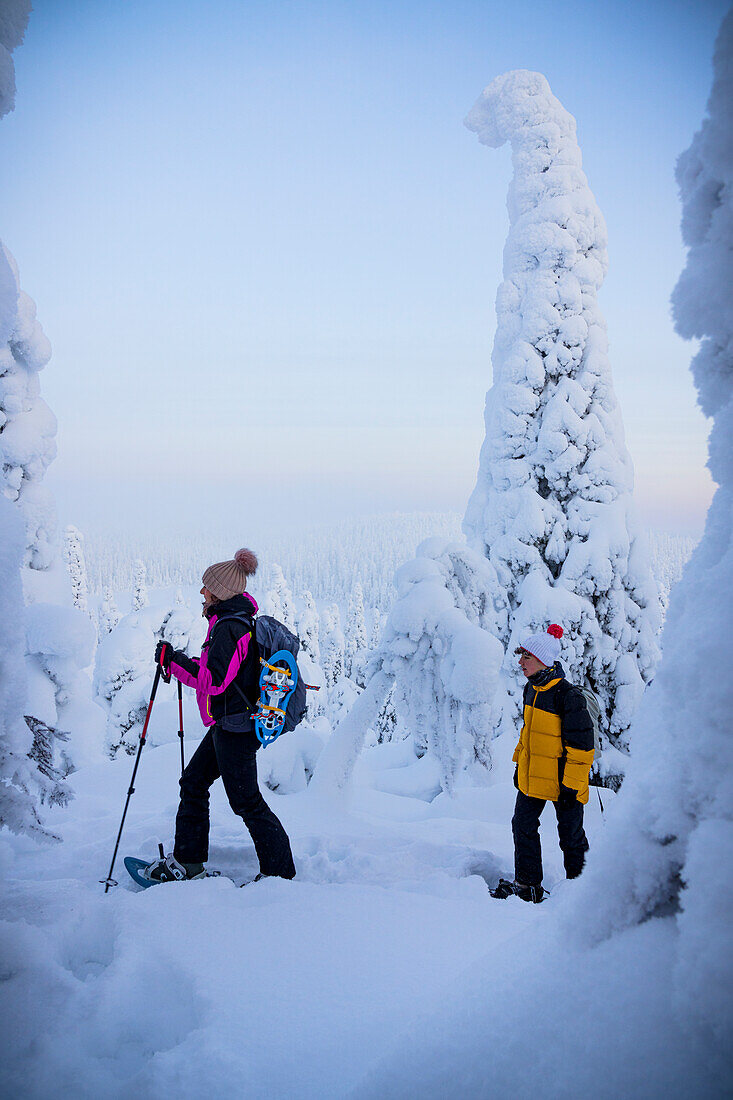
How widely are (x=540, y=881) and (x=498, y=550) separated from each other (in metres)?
6.64

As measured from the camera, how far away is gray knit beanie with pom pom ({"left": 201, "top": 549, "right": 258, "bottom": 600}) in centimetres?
385

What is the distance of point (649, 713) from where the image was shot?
4.85ft

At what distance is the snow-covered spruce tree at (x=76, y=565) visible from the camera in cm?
3316

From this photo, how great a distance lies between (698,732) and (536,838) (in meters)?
3.60

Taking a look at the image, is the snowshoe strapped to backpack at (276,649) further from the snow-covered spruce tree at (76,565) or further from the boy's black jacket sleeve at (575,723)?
the snow-covered spruce tree at (76,565)

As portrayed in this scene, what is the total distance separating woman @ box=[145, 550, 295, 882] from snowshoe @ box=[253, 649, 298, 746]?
0.18ft

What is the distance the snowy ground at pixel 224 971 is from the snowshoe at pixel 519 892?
1.49 ft

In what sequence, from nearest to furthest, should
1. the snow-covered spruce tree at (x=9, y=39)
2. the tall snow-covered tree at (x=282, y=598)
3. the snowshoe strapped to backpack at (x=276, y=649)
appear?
the snow-covered spruce tree at (x=9, y=39) < the snowshoe strapped to backpack at (x=276, y=649) < the tall snow-covered tree at (x=282, y=598)

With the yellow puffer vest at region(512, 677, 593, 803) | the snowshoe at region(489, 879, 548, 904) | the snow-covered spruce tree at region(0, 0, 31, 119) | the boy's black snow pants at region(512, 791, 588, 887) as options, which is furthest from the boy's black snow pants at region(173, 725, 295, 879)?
the snow-covered spruce tree at region(0, 0, 31, 119)

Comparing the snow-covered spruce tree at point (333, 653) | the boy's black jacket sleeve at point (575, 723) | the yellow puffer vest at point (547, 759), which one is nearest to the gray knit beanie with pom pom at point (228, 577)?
the yellow puffer vest at point (547, 759)

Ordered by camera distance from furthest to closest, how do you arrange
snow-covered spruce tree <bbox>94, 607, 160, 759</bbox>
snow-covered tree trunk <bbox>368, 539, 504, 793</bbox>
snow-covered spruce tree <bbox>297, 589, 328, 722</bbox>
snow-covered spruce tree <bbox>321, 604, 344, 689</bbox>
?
snow-covered spruce tree <bbox>321, 604, 344, 689</bbox>, snow-covered spruce tree <bbox>297, 589, 328, 722</bbox>, snow-covered spruce tree <bbox>94, 607, 160, 759</bbox>, snow-covered tree trunk <bbox>368, 539, 504, 793</bbox>

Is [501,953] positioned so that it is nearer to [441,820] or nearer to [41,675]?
[441,820]

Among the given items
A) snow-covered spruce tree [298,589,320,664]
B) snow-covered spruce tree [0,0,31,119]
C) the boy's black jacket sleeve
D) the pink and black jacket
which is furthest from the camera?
snow-covered spruce tree [298,589,320,664]

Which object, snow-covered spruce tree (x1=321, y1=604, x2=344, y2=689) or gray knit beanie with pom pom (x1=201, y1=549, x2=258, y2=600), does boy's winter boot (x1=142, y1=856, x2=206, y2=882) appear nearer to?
gray knit beanie with pom pom (x1=201, y1=549, x2=258, y2=600)
